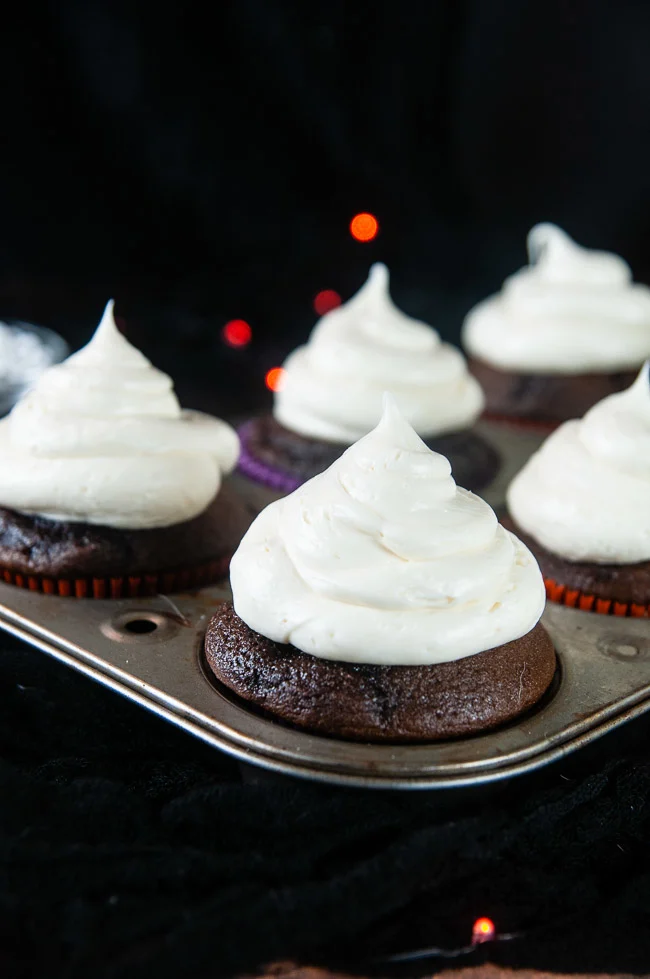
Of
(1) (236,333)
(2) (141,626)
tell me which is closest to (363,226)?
(1) (236,333)

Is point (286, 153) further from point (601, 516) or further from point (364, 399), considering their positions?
point (601, 516)

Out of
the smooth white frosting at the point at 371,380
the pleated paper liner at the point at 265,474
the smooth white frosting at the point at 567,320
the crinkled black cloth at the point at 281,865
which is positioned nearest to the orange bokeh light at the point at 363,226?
the smooth white frosting at the point at 567,320

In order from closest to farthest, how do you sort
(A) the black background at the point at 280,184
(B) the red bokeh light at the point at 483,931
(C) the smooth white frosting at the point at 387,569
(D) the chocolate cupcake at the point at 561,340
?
(B) the red bokeh light at the point at 483,931 < (C) the smooth white frosting at the point at 387,569 < (A) the black background at the point at 280,184 < (D) the chocolate cupcake at the point at 561,340

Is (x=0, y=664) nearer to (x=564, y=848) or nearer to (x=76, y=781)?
(x=76, y=781)

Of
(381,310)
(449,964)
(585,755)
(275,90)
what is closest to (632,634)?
(585,755)

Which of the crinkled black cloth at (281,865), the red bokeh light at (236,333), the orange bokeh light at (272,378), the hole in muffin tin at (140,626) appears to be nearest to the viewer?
the crinkled black cloth at (281,865)

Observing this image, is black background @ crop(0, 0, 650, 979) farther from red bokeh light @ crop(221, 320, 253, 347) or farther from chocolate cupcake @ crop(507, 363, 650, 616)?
chocolate cupcake @ crop(507, 363, 650, 616)

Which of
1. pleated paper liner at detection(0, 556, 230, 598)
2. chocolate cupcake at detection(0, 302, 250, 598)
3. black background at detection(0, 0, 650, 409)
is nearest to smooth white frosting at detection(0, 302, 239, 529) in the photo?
chocolate cupcake at detection(0, 302, 250, 598)

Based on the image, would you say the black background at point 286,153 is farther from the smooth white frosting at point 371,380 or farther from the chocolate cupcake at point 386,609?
the chocolate cupcake at point 386,609
